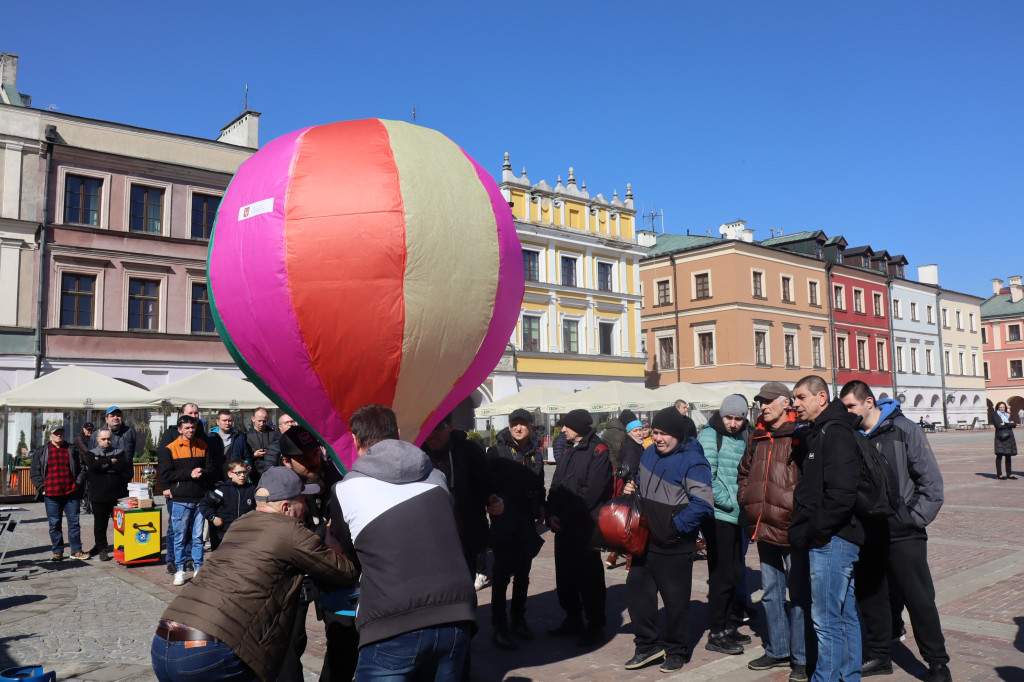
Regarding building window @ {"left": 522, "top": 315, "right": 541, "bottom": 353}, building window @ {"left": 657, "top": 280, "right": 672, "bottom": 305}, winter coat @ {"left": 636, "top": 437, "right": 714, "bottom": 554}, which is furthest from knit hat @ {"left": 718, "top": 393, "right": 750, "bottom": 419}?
building window @ {"left": 657, "top": 280, "right": 672, "bottom": 305}

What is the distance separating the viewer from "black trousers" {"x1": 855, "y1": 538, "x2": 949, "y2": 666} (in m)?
5.43

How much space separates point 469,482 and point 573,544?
135 cm

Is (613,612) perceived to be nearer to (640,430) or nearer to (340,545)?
(640,430)

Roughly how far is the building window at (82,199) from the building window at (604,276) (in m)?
22.6

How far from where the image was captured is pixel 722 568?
6.50m

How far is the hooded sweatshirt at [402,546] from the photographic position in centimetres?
316

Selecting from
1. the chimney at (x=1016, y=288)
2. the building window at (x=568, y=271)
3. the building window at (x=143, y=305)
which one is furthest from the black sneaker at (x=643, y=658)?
the chimney at (x=1016, y=288)

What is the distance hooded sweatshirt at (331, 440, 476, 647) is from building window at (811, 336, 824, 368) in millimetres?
48784

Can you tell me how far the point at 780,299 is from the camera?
152ft

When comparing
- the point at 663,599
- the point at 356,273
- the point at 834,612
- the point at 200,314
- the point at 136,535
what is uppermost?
the point at 200,314

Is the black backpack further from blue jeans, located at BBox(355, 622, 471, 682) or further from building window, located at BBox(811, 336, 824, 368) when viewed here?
building window, located at BBox(811, 336, 824, 368)

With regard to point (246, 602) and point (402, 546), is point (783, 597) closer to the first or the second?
point (402, 546)

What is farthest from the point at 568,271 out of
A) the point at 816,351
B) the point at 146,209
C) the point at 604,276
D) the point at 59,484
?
the point at 59,484

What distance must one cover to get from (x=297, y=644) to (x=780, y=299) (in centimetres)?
4536
